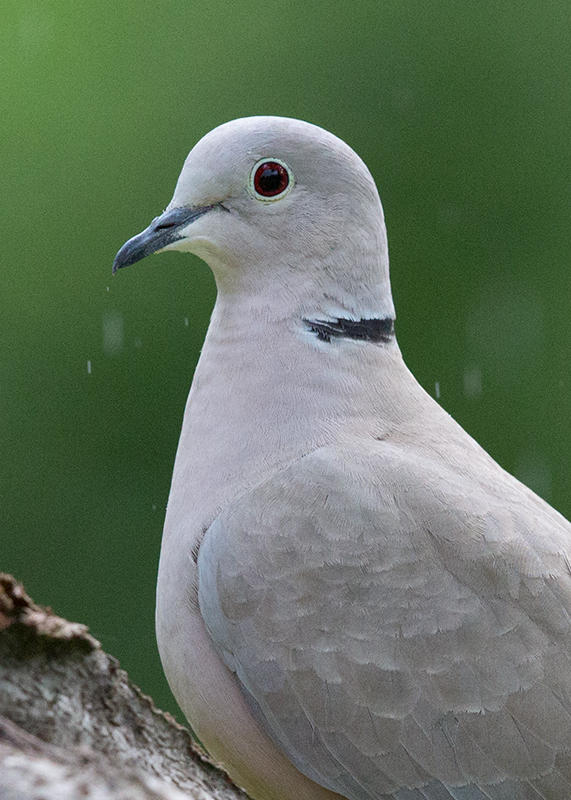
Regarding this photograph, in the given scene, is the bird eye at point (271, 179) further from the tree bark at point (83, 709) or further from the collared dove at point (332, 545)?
the tree bark at point (83, 709)

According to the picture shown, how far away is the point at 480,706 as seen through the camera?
1844 millimetres

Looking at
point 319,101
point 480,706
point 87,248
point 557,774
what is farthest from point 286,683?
point 319,101

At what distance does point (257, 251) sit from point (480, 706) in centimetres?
81

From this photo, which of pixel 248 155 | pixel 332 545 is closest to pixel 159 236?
pixel 248 155

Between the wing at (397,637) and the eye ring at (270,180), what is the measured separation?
1.67 feet

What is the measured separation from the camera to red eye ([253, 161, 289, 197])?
7.05ft

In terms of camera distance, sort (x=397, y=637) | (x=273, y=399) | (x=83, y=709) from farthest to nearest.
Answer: (x=273, y=399)
(x=397, y=637)
(x=83, y=709)

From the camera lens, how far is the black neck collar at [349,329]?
2.15 metres

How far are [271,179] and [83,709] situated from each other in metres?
1.07

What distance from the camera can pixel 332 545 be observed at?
6.20 feet

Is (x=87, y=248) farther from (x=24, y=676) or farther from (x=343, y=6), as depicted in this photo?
(x=24, y=676)

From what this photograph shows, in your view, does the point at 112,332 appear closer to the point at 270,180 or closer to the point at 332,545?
the point at 270,180

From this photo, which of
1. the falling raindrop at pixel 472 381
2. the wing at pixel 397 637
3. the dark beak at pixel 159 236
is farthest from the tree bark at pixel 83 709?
the falling raindrop at pixel 472 381

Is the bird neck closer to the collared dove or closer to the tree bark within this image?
the collared dove
